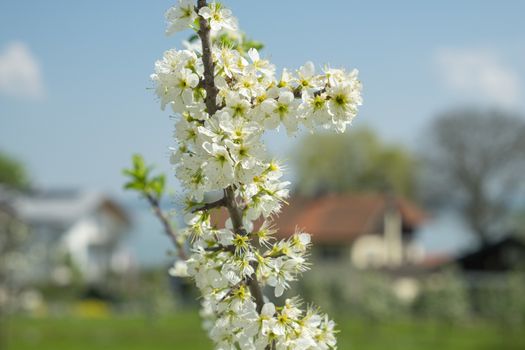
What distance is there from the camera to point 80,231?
39719 mm

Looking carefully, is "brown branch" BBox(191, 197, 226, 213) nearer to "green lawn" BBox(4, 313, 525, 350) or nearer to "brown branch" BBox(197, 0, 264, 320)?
"brown branch" BBox(197, 0, 264, 320)

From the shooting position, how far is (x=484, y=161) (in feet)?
145

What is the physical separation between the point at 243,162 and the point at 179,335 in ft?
75.6

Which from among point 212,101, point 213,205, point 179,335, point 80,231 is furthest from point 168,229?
point 80,231

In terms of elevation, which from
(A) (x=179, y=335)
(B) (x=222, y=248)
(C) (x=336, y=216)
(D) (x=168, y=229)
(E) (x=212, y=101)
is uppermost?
(C) (x=336, y=216)

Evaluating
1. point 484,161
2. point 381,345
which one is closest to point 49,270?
point 381,345

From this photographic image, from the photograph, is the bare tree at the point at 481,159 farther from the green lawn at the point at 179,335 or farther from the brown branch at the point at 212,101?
the brown branch at the point at 212,101

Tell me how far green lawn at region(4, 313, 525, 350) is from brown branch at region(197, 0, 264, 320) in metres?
17.4

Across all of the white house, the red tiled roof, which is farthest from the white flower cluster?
the white house

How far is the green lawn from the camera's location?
834 inches

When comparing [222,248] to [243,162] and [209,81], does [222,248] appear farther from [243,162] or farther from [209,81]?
[209,81]

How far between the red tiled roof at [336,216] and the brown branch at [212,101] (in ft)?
104

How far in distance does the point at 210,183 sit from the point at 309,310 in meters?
0.42

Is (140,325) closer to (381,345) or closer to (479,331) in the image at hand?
(381,345)
